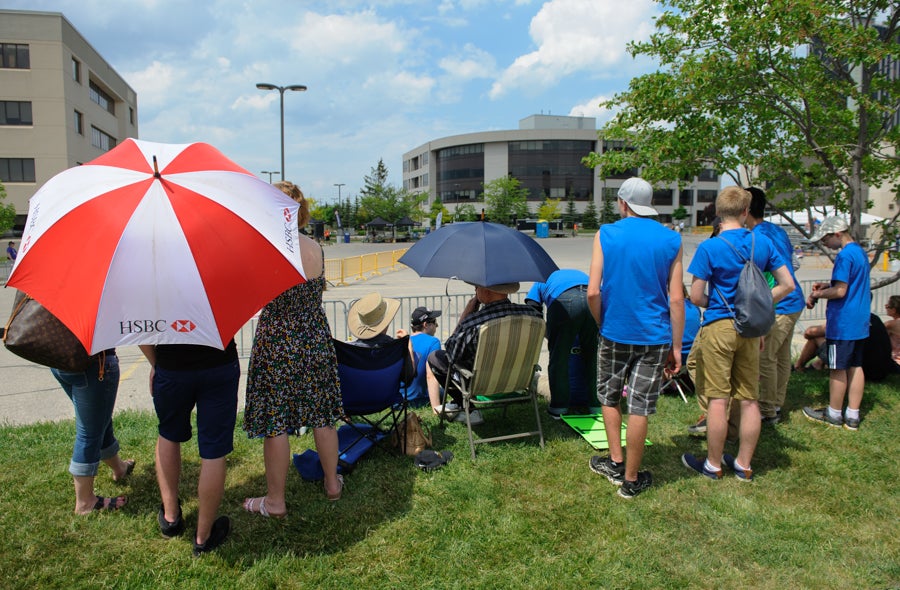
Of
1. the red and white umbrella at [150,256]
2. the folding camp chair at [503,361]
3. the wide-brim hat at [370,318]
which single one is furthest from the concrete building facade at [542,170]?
the red and white umbrella at [150,256]

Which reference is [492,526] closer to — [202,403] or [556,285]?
[202,403]

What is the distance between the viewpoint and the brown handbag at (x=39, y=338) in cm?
293

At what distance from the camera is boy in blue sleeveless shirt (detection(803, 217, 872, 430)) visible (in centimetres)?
469

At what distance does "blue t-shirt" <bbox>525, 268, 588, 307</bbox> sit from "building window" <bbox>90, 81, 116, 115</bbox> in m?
54.5

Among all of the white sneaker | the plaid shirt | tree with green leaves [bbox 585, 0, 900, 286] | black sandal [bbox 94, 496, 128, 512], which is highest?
tree with green leaves [bbox 585, 0, 900, 286]

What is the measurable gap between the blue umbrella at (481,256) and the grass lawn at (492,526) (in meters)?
1.32

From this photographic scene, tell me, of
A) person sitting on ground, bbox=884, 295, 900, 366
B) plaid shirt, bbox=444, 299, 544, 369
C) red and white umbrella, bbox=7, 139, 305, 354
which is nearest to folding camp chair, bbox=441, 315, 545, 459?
plaid shirt, bbox=444, 299, 544, 369

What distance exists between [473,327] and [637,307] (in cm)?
125

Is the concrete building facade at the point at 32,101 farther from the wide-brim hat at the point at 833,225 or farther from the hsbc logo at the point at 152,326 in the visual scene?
the wide-brim hat at the point at 833,225

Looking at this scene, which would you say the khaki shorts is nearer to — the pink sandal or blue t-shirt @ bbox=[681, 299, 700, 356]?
blue t-shirt @ bbox=[681, 299, 700, 356]

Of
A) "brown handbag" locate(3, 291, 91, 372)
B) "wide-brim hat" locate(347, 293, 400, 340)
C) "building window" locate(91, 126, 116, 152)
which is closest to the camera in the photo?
"brown handbag" locate(3, 291, 91, 372)

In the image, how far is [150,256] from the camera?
7.59 ft

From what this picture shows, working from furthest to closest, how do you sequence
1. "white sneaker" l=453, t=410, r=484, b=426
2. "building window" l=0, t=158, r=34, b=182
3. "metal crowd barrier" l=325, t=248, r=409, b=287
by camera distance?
"building window" l=0, t=158, r=34, b=182 < "metal crowd barrier" l=325, t=248, r=409, b=287 < "white sneaker" l=453, t=410, r=484, b=426

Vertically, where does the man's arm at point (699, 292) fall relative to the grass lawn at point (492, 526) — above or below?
above
